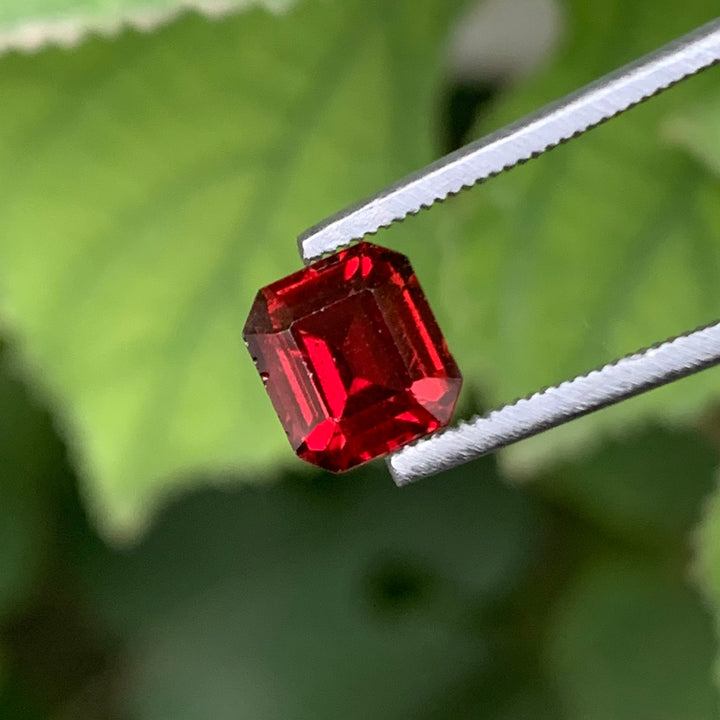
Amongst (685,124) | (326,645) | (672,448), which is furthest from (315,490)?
(685,124)

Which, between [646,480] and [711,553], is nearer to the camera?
[711,553]

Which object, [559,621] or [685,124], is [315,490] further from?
[685,124]

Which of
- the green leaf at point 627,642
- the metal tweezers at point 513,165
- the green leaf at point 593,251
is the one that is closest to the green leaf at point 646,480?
the green leaf at point 627,642

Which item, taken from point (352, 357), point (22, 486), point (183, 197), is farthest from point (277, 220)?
point (22, 486)

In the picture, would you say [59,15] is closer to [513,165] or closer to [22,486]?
[513,165]

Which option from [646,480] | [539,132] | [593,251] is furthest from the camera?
[646,480]

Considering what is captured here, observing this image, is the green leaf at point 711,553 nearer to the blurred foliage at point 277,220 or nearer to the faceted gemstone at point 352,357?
the blurred foliage at point 277,220

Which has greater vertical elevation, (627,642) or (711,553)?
(711,553)
